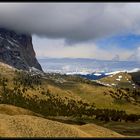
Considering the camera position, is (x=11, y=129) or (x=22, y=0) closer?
(x=22, y=0)

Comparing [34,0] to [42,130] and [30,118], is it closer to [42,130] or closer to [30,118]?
[42,130]

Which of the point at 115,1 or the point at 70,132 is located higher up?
the point at 115,1

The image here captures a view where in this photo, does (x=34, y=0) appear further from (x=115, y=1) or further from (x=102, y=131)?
(x=102, y=131)

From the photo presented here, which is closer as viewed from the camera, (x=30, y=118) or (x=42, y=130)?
(x=42, y=130)

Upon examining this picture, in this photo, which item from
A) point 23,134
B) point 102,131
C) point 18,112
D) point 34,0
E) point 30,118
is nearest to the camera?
point 34,0

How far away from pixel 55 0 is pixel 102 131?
7143 cm

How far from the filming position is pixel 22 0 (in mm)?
14773

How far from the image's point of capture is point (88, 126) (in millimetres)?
88062

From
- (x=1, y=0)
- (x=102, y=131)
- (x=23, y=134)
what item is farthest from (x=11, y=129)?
(x=1, y=0)

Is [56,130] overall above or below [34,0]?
below

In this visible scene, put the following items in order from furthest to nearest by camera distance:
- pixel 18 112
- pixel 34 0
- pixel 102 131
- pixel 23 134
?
1. pixel 18 112
2. pixel 102 131
3. pixel 23 134
4. pixel 34 0

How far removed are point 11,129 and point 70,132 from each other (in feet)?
39.3

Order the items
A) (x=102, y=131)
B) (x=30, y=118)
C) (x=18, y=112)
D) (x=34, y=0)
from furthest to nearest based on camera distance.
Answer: (x=18, y=112), (x=102, y=131), (x=30, y=118), (x=34, y=0)

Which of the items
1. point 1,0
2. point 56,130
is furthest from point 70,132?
point 1,0
